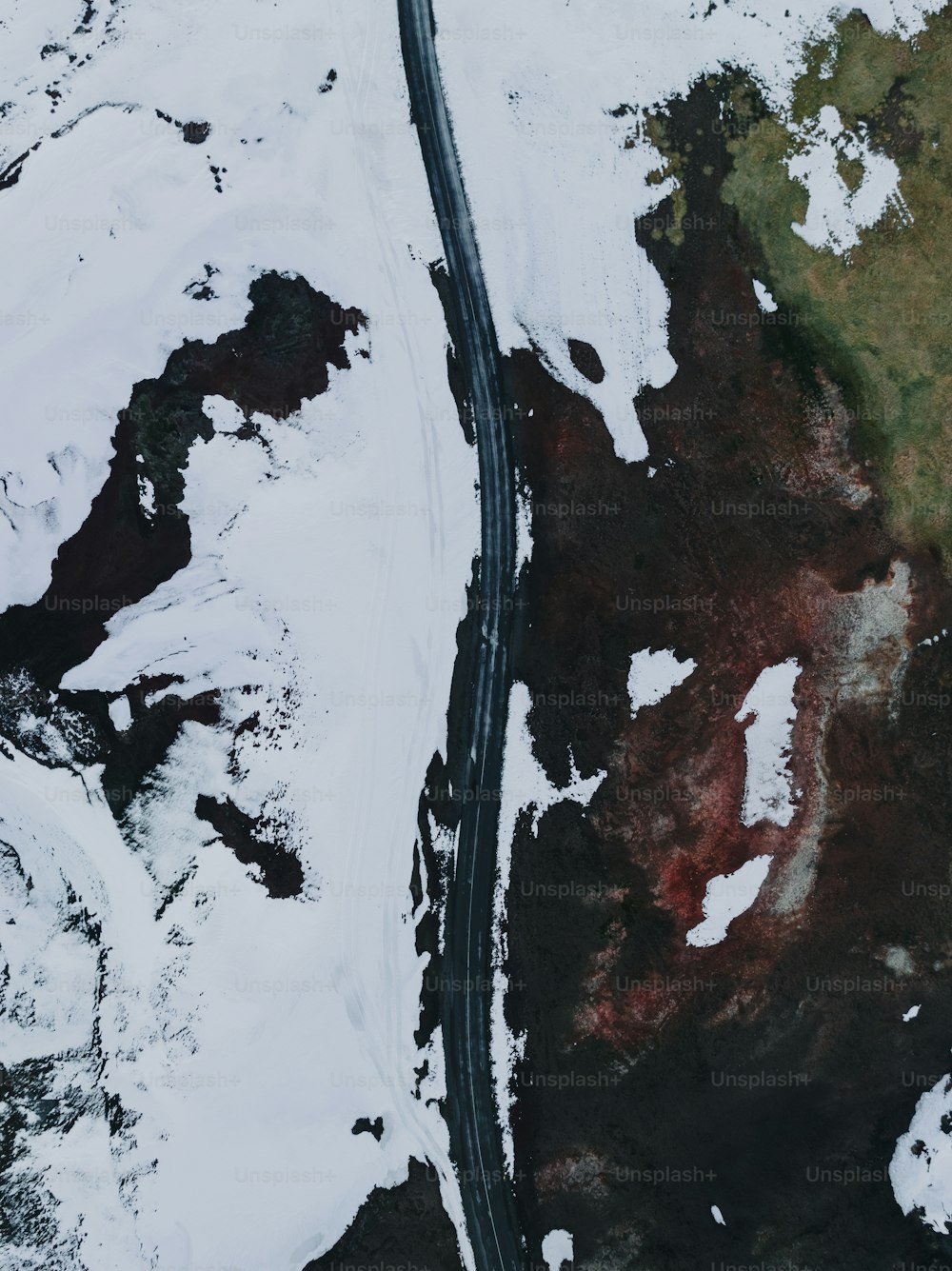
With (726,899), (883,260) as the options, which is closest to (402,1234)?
(726,899)

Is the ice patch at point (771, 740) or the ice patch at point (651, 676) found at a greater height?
the ice patch at point (651, 676)

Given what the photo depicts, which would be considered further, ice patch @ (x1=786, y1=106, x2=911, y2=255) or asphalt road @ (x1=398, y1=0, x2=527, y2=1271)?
asphalt road @ (x1=398, y1=0, x2=527, y2=1271)

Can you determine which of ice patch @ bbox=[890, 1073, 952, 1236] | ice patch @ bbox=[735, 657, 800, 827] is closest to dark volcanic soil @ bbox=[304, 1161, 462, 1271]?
ice patch @ bbox=[890, 1073, 952, 1236]

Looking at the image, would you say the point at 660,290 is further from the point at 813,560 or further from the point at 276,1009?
the point at 276,1009

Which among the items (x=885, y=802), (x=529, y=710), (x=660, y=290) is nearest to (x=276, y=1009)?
(x=529, y=710)

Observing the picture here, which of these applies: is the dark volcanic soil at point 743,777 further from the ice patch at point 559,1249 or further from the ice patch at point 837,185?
the ice patch at point 837,185

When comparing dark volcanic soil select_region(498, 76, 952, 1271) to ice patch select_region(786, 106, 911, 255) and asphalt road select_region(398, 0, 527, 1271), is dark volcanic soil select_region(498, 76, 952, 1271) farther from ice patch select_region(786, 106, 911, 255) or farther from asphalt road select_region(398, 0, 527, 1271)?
ice patch select_region(786, 106, 911, 255)

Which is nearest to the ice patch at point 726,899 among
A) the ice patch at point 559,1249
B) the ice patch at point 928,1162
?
the ice patch at point 928,1162
